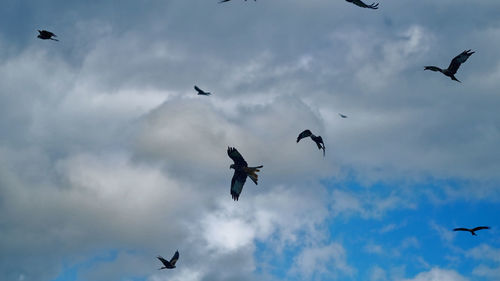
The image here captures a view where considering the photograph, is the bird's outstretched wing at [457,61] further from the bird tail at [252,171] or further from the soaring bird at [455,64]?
the bird tail at [252,171]

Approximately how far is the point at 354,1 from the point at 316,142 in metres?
10.6

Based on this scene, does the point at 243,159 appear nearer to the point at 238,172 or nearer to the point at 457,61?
the point at 238,172

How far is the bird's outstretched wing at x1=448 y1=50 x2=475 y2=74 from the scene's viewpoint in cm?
3666

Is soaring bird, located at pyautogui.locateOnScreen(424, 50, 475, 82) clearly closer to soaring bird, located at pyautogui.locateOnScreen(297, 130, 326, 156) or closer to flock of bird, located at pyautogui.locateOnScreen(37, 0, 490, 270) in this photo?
flock of bird, located at pyautogui.locateOnScreen(37, 0, 490, 270)

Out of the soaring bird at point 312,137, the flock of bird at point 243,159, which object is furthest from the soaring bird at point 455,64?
the soaring bird at point 312,137

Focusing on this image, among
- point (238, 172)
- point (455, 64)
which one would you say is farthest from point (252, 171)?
point (455, 64)

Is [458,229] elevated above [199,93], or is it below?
below

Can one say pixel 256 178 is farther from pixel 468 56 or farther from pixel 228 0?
pixel 468 56

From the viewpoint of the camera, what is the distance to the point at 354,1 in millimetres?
28781

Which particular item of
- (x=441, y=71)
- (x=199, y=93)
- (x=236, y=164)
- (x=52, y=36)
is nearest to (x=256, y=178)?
(x=236, y=164)

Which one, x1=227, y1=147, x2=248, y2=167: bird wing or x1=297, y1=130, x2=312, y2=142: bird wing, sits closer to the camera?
x1=227, y1=147, x2=248, y2=167: bird wing

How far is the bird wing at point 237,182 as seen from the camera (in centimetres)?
3600

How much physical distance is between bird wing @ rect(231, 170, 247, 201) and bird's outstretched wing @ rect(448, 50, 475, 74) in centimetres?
1415

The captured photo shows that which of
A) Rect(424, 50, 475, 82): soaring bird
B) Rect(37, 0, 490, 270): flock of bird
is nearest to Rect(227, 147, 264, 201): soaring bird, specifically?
Rect(37, 0, 490, 270): flock of bird
